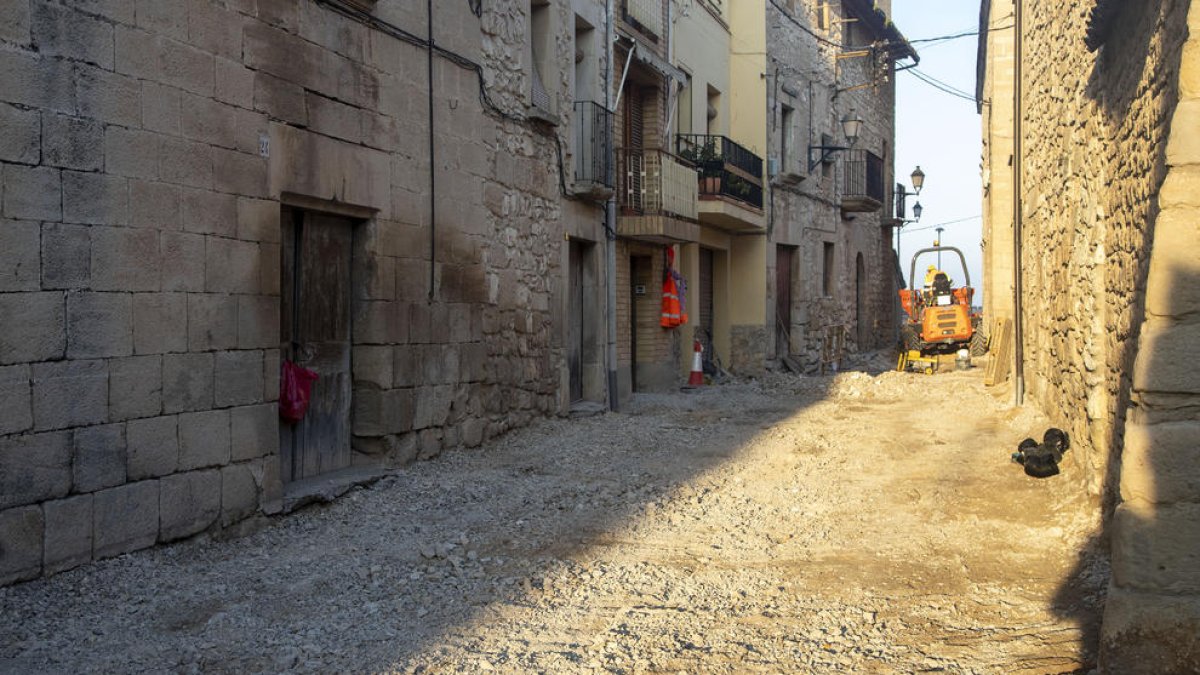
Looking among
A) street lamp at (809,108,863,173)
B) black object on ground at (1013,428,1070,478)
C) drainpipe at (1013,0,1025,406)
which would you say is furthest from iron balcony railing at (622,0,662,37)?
black object on ground at (1013,428,1070,478)

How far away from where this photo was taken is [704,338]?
16750 millimetres

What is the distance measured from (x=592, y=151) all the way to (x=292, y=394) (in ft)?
18.4

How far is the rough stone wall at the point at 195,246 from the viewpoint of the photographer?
4.38 meters

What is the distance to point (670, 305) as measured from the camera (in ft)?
46.4

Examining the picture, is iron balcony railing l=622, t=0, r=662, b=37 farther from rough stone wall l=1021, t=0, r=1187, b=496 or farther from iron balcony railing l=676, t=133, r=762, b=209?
rough stone wall l=1021, t=0, r=1187, b=496

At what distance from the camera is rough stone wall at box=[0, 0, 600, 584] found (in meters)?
4.38

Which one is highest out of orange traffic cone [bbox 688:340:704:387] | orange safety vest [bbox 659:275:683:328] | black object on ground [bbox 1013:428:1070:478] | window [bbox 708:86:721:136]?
window [bbox 708:86:721:136]

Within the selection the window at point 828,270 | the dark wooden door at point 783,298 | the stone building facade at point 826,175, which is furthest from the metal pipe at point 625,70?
the window at point 828,270

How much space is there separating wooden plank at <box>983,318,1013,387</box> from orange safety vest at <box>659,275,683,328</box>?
4241 mm

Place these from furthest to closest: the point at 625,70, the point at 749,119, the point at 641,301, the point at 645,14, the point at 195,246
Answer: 1. the point at 749,119
2. the point at 641,301
3. the point at 645,14
4. the point at 625,70
5. the point at 195,246

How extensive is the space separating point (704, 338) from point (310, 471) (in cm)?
1082

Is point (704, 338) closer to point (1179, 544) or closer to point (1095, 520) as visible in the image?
point (1095, 520)

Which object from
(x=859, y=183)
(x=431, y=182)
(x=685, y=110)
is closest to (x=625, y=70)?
(x=685, y=110)

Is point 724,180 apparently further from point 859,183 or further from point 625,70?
point 859,183
